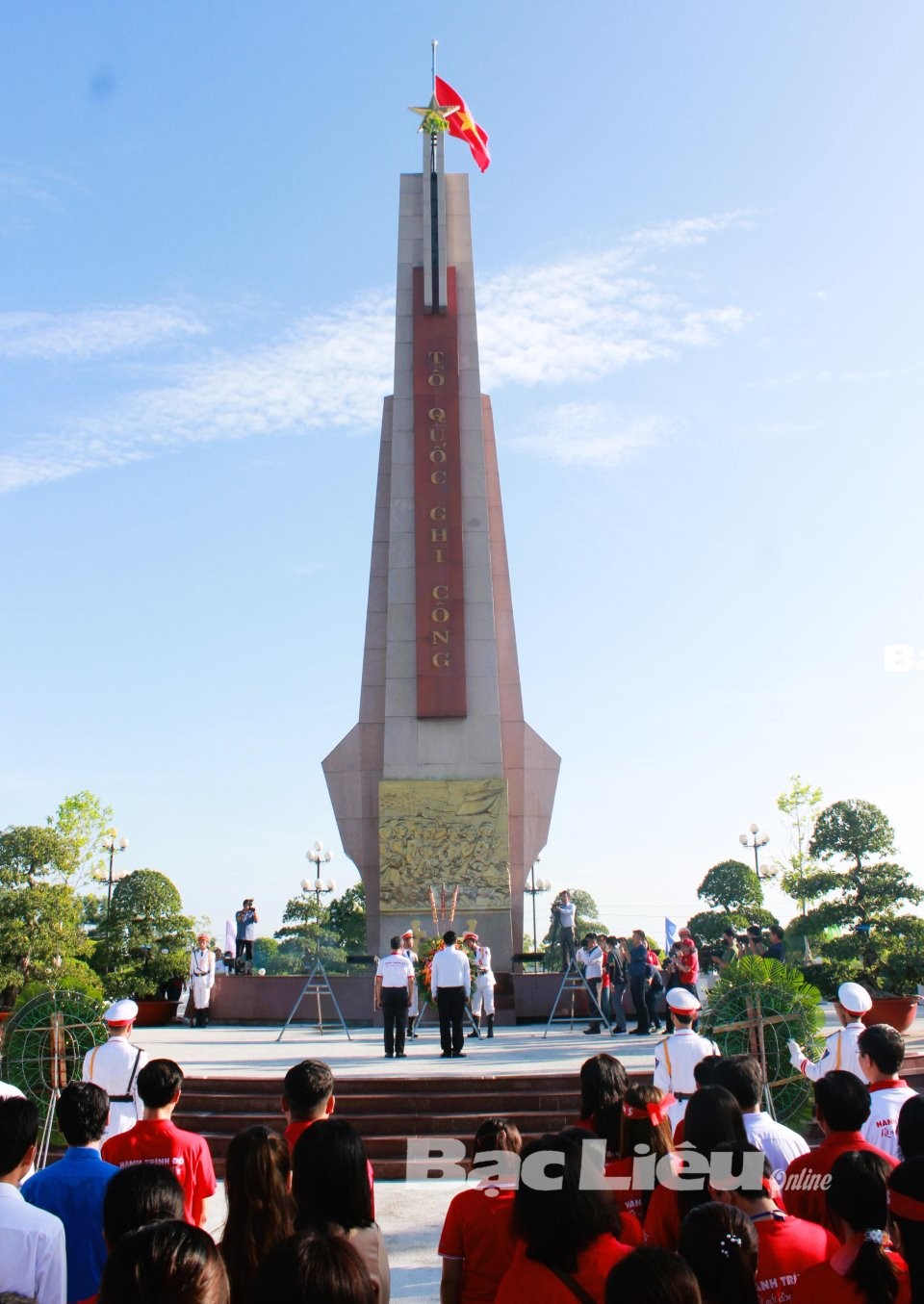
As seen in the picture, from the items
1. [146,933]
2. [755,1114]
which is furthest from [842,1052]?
[146,933]

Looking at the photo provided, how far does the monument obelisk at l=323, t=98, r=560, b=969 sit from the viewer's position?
890 inches

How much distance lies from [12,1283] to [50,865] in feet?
73.1

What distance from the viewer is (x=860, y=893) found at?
2328cm

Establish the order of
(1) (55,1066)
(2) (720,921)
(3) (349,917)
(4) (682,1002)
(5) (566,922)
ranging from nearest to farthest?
(4) (682,1002)
(1) (55,1066)
(5) (566,922)
(2) (720,921)
(3) (349,917)

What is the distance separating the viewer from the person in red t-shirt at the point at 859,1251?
2982 millimetres

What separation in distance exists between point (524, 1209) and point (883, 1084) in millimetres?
2652

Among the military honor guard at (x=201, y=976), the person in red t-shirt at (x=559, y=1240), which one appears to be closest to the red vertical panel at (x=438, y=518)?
the military honor guard at (x=201, y=976)

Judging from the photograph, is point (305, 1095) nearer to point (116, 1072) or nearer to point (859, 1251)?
point (859, 1251)

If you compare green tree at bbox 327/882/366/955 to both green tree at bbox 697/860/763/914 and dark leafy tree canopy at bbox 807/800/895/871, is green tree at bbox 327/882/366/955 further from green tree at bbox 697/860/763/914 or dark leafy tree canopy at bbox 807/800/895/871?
dark leafy tree canopy at bbox 807/800/895/871

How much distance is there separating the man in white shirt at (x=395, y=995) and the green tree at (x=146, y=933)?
9.54m

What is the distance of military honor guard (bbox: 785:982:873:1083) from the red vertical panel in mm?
17236

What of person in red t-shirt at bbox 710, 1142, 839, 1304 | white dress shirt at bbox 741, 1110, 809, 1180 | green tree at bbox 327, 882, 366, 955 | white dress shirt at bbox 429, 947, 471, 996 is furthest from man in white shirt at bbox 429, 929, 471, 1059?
green tree at bbox 327, 882, 366, 955

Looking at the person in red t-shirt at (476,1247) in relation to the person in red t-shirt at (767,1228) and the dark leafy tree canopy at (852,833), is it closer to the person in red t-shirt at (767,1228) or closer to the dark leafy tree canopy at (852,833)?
the person in red t-shirt at (767,1228)

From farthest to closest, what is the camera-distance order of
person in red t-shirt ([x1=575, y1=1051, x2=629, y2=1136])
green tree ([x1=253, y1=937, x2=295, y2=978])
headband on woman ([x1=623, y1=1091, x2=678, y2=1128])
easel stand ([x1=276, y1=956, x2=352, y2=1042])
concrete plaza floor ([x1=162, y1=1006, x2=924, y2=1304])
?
green tree ([x1=253, y1=937, x2=295, y2=978]) → easel stand ([x1=276, y1=956, x2=352, y2=1042]) → concrete plaza floor ([x1=162, y1=1006, x2=924, y2=1304]) → person in red t-shirt ([x1=575, y1=1051, x2=629, y2=1136]) → headband on woman ([x1=623, y1=1091, x2=678, y2=1128])
